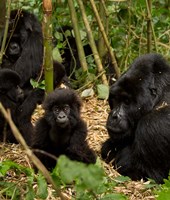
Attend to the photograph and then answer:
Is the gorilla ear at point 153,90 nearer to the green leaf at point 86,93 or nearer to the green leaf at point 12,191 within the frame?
the green leaf at point 12,191

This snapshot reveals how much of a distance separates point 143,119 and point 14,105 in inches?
65.2

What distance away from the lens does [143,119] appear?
5.27 metres

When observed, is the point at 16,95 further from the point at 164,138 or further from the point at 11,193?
the point at 11,193

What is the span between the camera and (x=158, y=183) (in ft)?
17.6

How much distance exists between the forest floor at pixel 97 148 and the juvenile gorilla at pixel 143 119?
18 centimetres

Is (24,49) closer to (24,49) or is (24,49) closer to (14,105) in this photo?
(24,49)

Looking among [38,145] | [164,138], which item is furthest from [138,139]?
[38,145]

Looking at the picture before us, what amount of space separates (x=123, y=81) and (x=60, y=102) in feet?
2.47

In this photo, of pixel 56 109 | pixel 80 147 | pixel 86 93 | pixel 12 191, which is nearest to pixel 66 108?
pixel 56 109

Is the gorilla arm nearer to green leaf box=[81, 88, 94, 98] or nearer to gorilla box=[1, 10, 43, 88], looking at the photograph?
green leaf box=[81, 88, 94, 98]

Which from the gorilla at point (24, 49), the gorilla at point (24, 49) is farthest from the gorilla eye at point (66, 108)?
the gorilla at point (24, 49)

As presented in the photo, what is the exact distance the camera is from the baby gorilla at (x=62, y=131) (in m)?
4.91

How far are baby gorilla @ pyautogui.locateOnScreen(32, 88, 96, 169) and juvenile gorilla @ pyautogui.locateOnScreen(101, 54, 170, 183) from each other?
0.53m

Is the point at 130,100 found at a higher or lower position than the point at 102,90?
higher
